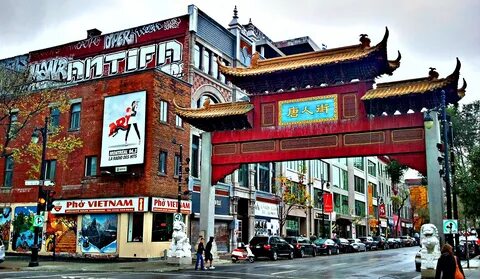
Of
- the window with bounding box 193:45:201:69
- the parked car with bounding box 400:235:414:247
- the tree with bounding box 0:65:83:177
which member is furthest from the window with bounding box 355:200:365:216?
the tree with bounding box 0:65:83:177

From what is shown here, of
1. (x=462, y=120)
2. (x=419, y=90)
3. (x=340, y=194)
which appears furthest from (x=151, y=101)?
(x=340, y=194)

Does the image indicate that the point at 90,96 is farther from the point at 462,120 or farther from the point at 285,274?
the point at 462,120

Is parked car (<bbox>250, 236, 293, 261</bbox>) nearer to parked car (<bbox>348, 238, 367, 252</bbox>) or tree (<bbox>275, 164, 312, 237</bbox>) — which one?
tree (<bbox>275, 164, 312, 237</bbox>)

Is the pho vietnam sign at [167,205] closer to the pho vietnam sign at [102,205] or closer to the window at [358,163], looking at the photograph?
the pho vietnam sign at [102,205]

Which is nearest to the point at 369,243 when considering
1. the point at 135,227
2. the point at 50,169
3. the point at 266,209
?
the point at 266,209

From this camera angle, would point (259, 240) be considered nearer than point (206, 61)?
Yes

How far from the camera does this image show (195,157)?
39031 millimetres

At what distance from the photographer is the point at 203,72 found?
4053cm

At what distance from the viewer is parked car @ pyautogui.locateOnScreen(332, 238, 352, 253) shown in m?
50.8

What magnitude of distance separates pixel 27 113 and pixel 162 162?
32.2 ft

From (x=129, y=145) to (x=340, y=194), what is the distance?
4328 cm

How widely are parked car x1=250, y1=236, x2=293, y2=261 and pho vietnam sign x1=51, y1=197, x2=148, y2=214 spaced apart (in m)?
8.31

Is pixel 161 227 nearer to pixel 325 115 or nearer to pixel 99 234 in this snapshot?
pixel 99 234

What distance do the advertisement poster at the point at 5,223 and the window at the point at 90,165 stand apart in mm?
8028
